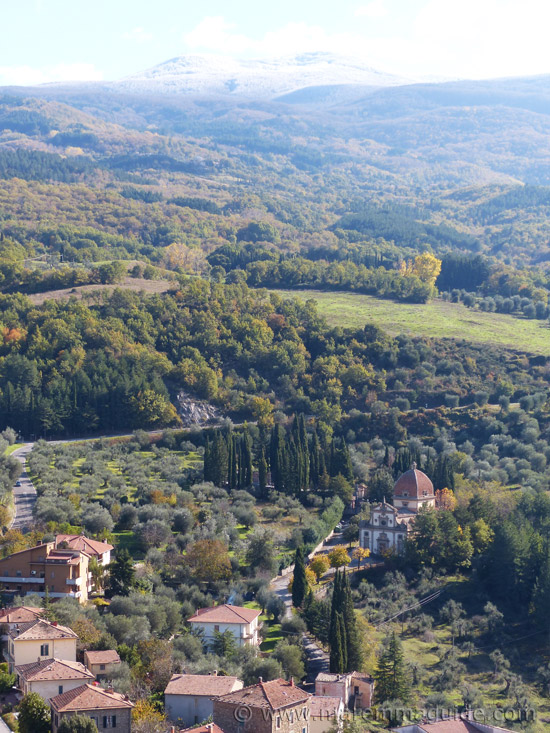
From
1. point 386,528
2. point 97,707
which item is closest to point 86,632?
point 97,707

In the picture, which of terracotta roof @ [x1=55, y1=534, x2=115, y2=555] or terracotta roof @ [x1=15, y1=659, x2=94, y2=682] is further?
terracotta roof @ [x1=55, y1=534, x2=115, y2=555]

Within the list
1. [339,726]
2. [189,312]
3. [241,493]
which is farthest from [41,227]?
[339,726]

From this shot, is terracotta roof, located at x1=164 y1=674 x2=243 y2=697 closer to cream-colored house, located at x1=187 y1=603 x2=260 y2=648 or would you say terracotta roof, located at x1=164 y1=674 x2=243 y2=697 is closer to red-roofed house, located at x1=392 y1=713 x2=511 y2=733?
red-roofed house, located at x1=392 y1=713 x2=511 y2=733

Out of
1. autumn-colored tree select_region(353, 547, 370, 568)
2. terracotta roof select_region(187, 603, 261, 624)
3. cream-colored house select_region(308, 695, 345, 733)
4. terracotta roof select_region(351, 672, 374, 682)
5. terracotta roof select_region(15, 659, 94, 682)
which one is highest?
terracotta roof select_region(15, 659, 94, 682)

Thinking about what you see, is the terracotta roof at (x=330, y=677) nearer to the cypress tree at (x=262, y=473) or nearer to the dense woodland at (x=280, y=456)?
the dense woodland at (x=280, y=456)

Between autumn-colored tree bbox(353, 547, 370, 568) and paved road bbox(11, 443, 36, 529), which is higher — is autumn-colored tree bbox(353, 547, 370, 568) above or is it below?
below

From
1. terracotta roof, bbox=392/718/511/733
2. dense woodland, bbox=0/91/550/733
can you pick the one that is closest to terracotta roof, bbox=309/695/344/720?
dense woodland, bbox=0/91/550/733

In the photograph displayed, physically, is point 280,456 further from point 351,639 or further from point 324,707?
point 324,707
